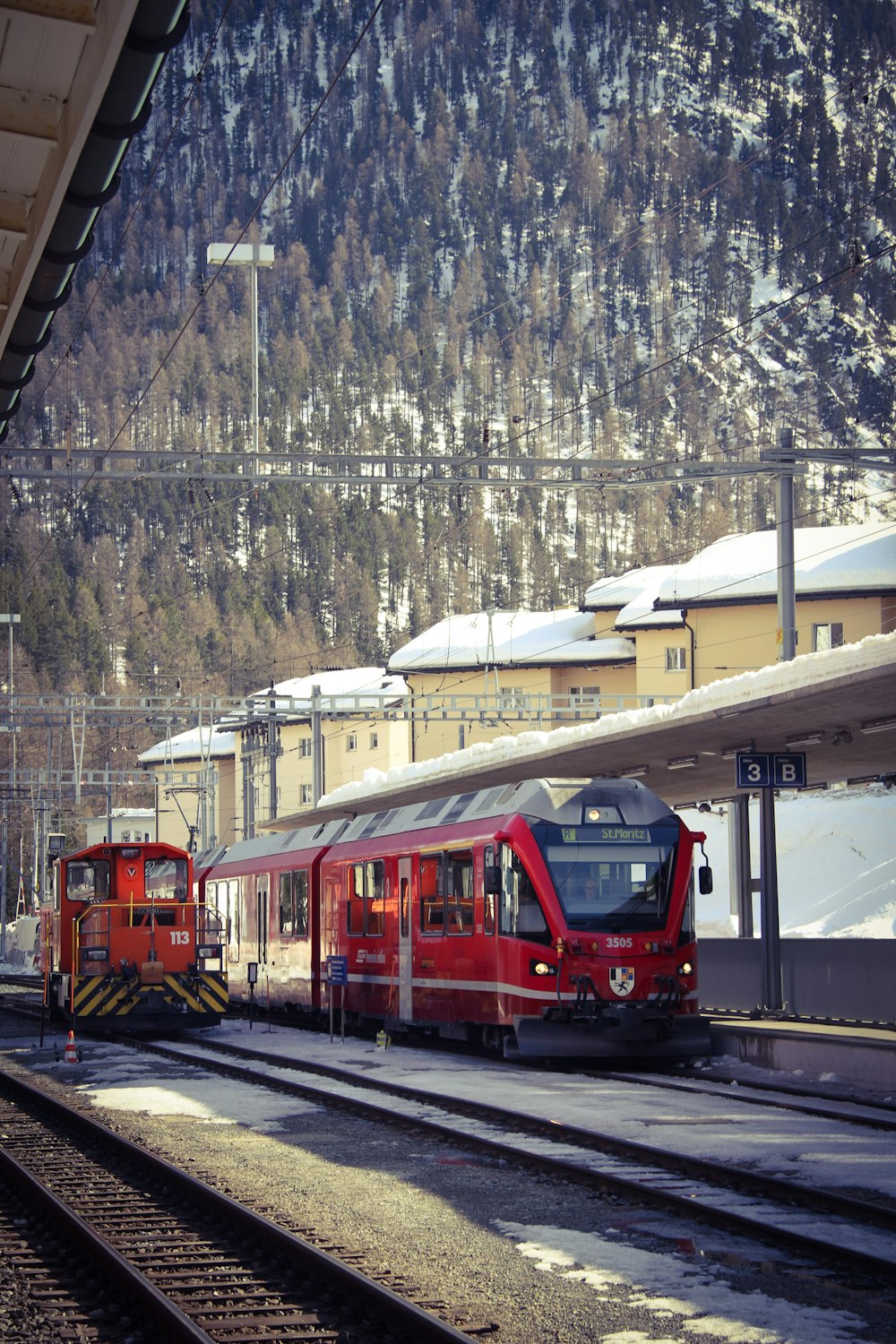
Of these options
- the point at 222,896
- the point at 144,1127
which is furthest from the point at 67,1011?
the point at 144,1127

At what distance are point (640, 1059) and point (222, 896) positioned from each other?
1515 cm

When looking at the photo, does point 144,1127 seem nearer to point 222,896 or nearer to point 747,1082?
point 747,1082

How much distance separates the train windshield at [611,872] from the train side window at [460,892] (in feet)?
5.20

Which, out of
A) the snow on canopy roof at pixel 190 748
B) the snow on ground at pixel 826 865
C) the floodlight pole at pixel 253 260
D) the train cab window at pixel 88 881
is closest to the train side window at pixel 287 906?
the train cab window at pixel 88 881

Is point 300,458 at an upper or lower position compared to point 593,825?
upper

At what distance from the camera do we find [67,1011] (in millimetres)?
26562

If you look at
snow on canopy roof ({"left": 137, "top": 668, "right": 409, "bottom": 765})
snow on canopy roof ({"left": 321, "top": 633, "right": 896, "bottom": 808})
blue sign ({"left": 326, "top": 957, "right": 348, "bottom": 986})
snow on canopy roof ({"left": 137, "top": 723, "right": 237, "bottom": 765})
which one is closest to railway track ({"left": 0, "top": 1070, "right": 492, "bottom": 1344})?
snow on canopy roof ({"left": 321, "top": 633, "right": 896, "bottom": 808})

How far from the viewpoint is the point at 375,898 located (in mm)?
24609

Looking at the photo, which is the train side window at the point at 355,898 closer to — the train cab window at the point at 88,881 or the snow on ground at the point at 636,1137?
the snow on ground at the point at 636,1137

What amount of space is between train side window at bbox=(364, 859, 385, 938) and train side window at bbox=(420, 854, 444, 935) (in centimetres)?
166

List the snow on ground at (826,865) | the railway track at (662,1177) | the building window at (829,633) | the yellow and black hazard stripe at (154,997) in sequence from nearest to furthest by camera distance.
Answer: the railway track at (662,1177), the yellow and black hazard stripe at (154,997), the snow on ground at (826,865), the building window at (829,633)

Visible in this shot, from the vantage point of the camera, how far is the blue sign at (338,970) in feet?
78.8

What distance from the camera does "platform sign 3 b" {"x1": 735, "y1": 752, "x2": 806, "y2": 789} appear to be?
74.1ft

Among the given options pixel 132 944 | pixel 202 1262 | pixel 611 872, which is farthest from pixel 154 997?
pixel 202 1262
